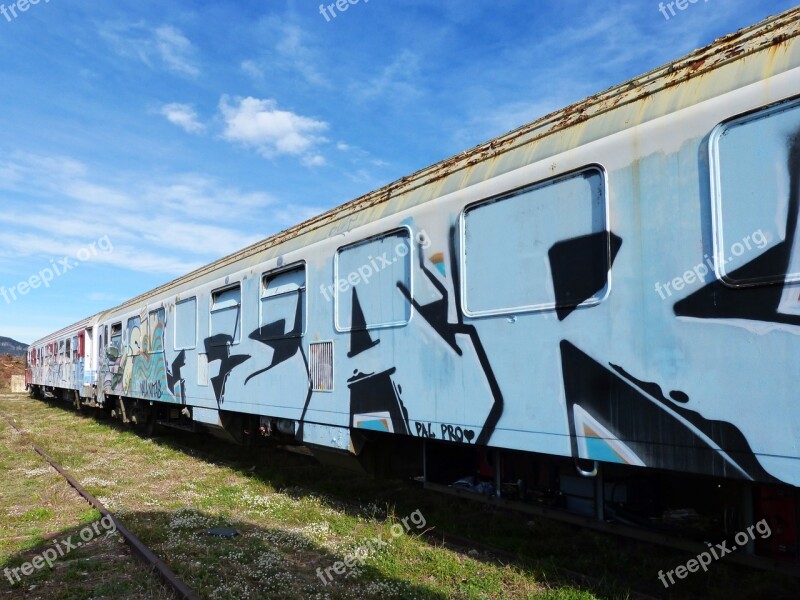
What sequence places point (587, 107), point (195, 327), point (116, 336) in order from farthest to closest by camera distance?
point (116, 336) < point (195, 327) < point (587, 107)

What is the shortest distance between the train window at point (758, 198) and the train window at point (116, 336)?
44.5 ft

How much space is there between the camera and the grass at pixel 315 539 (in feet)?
15.0

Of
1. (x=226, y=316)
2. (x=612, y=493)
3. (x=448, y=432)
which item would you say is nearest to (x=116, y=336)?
(x=226, y=316)

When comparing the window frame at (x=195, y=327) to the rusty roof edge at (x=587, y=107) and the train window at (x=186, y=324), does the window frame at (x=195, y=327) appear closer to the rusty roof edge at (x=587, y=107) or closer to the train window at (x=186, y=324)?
the train window at (x=186, y=324)

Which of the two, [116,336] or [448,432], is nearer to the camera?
[448,432]

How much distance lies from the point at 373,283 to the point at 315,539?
2.50 meters

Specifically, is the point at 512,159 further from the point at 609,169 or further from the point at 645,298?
the point at 645,298

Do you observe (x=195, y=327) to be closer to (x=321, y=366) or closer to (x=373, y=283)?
(x=321, y=366)

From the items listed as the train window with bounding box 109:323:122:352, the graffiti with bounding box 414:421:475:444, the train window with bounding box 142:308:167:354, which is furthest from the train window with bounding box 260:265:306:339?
the train window with bounding box 109:323:122:352

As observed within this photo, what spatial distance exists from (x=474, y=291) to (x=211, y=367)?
543cm

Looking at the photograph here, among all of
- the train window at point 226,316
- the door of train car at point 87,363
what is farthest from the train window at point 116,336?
the train window at point 226,316

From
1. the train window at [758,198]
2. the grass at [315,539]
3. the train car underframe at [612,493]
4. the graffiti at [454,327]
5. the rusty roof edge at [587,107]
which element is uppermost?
the rusty roof edge at [587,107]

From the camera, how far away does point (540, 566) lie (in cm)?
480

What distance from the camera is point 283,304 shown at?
7.15 meters
